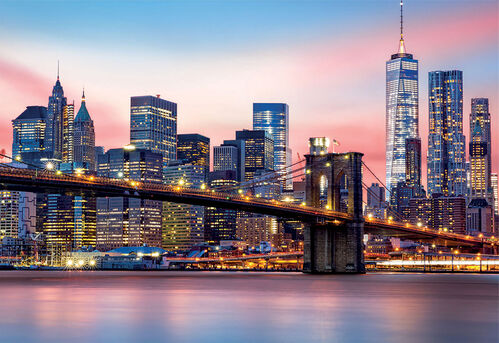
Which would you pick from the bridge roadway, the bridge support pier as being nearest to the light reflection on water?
the bridge roadway

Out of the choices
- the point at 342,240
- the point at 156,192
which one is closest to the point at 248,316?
the point at 156,192

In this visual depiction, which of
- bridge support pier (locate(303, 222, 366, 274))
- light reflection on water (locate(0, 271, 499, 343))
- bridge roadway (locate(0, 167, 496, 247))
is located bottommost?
light reflection on water (locate(0, 271, 499, 343))

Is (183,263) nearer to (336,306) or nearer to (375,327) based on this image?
(336,306)

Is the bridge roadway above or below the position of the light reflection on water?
above

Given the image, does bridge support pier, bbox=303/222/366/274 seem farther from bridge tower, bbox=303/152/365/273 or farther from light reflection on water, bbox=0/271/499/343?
light reflection on water, bbox=0/271/499/343

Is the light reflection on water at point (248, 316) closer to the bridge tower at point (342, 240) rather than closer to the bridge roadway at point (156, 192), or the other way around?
the bridge roadway at point (156, 192)

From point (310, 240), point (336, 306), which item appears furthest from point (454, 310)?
point (310, 240)

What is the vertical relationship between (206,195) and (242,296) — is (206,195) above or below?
above

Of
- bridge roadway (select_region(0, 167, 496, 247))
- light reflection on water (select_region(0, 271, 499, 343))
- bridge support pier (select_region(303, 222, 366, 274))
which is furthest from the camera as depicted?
bridge support pier (select_region(303, 222, 366, 274))
